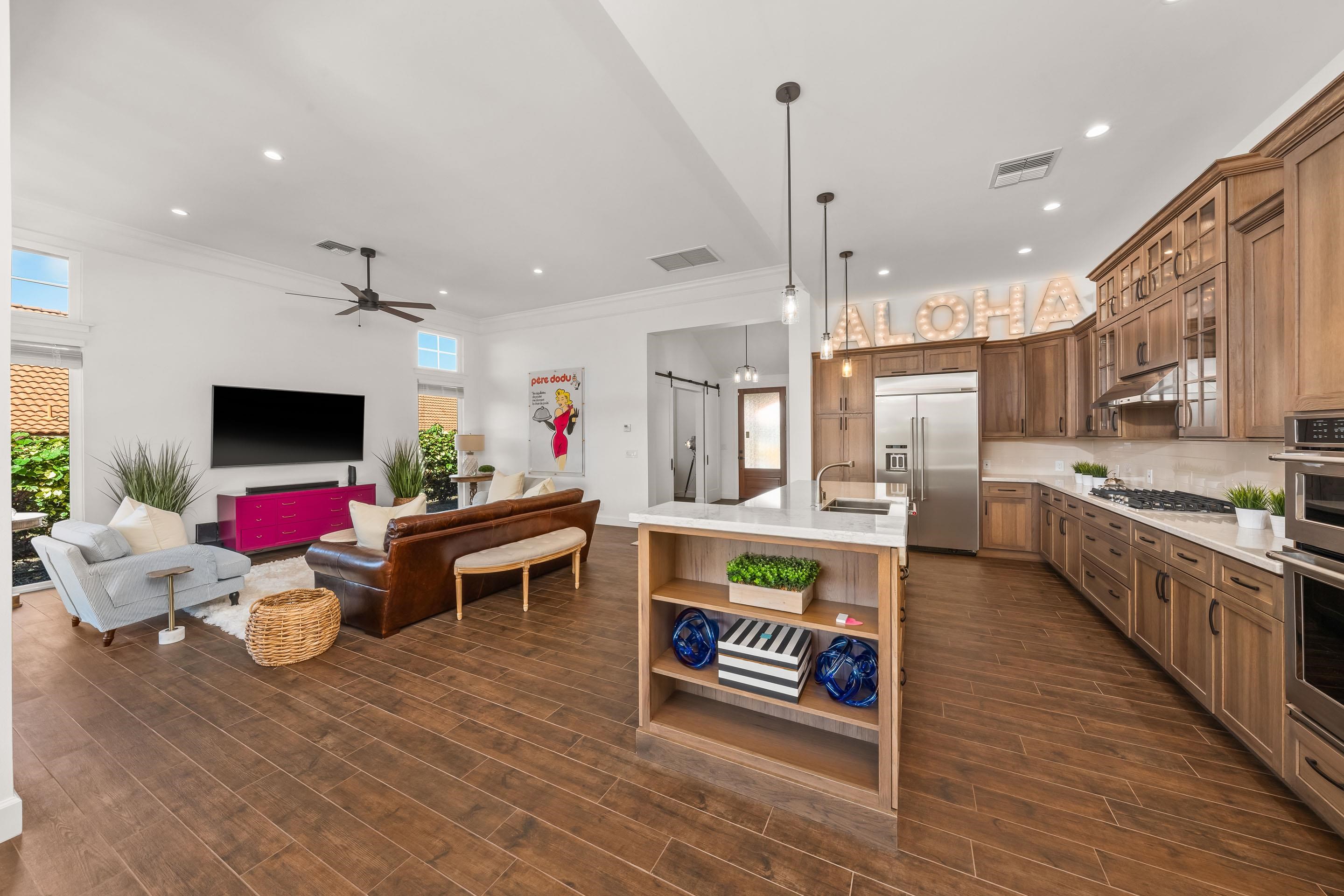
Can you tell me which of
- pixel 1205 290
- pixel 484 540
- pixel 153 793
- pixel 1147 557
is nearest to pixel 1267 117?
pixel 1205 290

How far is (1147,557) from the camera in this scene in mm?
2777

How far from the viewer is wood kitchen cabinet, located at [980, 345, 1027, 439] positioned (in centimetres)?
528

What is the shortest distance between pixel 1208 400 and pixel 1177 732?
5.66ft

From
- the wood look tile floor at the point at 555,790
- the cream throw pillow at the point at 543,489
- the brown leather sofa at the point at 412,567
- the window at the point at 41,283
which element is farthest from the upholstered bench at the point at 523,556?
the window at the point at 41,283

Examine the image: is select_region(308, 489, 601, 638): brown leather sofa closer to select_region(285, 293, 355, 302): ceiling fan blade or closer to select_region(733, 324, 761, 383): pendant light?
select_region(285, 293, 355, 302): ceiling fan blade

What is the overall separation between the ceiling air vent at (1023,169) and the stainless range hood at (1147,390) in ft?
4.71

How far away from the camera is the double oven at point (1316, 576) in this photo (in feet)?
5.11

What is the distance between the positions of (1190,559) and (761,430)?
6.87 meters

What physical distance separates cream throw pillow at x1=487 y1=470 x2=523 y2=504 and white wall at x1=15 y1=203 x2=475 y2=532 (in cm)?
236

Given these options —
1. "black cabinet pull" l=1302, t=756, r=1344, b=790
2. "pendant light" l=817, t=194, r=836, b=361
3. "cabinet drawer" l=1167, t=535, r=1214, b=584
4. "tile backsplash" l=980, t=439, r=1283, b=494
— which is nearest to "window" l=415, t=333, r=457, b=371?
"pendant light" l=817, t=194, r=836, b=361

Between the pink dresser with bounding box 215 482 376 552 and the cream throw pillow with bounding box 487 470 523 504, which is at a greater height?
the cream throw pillow with bounding box 487 470 523 504

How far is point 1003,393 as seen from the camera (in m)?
5.36

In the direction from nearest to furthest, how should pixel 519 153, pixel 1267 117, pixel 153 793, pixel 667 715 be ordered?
pixel 153 793 < pixel 667 715 < pixel 1267 117 < pixel 519 153

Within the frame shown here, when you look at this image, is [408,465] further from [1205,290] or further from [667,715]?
[1205,290]
